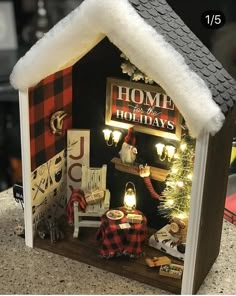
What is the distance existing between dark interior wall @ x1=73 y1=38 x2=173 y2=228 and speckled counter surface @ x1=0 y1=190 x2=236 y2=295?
0.85 feet

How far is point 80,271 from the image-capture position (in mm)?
1314

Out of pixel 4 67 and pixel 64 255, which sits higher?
pixel 4 67

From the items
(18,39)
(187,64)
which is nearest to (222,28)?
(187,64)

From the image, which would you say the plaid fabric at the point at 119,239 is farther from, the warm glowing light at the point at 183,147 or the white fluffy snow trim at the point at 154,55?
the white fluffy snow trim at the point at 154,55

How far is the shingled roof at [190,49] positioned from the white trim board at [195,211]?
94mm

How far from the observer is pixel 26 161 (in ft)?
4.45

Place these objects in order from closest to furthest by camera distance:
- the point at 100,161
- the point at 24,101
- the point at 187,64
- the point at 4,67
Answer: the point at 187,64, the point at 24,101, the point at 100,161, the point at 4,67

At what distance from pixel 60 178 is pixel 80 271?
0.32m

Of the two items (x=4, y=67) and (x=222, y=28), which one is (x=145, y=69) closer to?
(x=222, y=28)

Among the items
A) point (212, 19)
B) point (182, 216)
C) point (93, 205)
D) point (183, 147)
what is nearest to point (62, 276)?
point (93, 205)

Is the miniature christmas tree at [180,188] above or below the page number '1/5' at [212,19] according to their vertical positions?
below

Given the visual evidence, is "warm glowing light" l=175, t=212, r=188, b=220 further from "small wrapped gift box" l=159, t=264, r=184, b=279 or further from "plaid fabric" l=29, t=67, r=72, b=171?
"plaid fabric" l=29, t=67, r=72, b=171

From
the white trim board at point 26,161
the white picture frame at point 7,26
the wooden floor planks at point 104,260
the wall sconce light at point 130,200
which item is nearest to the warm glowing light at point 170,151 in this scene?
the wall sconce light at point 130,200

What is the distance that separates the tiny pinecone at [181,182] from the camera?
1312 mm
